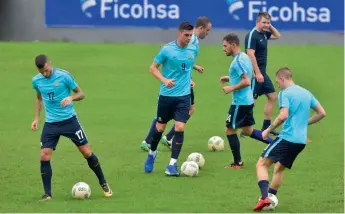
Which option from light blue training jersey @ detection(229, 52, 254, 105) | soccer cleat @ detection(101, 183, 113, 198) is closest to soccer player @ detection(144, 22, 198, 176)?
light blue training jersey @ detection(229, 52, 254, 105)

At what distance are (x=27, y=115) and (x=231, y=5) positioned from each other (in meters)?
10.7

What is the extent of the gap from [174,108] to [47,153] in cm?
281

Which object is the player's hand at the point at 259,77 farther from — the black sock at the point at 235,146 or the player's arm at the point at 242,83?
the player's arm at the point at 242,83

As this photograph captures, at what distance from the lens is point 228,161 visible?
675 inches

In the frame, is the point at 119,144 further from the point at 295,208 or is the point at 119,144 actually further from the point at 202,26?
the point at 295,208

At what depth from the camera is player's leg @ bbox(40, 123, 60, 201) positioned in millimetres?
13859

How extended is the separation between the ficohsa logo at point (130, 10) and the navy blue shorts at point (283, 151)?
18.5 m

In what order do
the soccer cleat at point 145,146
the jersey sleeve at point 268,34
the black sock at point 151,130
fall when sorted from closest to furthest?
the black sock at point 151,130, the soccer cleat at point 145,146, the jersey sleeve at point 268,34

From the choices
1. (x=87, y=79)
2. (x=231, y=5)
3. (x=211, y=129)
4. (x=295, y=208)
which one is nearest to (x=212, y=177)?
(x=295, y=208)

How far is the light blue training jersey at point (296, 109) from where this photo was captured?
41.9 feet

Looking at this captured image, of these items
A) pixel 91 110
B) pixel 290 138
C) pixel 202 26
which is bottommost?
pixel 91 110

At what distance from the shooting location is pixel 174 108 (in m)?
15.8

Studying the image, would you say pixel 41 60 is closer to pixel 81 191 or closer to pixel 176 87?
pixel 81 191

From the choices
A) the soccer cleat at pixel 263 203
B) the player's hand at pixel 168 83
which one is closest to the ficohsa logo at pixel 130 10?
the player's hand at pixel 168 83
